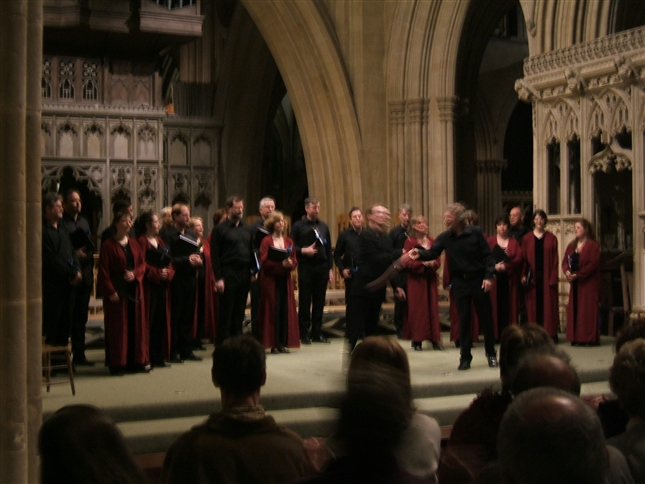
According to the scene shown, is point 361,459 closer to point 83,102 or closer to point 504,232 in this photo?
point 504,232

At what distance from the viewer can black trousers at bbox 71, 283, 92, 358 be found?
716 centimetres

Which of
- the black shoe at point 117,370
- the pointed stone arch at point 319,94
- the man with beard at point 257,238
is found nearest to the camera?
the black shoe at point 117,370

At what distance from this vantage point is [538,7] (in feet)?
33.6

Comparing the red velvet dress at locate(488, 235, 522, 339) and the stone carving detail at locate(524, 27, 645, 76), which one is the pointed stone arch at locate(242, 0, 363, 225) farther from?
the red velvet dress at locate(488, 235, 522, 339)

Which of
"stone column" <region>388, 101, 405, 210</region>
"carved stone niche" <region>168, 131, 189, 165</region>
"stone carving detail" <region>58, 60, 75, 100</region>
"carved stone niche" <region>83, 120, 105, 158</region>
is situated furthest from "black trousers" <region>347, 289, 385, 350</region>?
"carved stone niche" <region>168, 131, 189, 165</region>

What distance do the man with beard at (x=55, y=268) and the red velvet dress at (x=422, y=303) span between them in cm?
336

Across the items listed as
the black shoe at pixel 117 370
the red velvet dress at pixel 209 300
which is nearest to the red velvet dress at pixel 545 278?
the red velvet dress at pixel 209 300

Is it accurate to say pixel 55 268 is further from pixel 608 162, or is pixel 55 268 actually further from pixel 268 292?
pixel 608 162

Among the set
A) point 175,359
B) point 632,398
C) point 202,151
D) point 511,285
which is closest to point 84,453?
point 632,398

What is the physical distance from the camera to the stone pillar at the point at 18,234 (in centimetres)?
422

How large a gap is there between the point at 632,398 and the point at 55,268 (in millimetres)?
5083

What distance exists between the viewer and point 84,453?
5.83ft

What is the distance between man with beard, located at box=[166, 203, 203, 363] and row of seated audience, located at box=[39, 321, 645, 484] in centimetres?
449

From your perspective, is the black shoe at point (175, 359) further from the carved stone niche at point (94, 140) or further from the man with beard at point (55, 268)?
the carved stone niche at point (94, 140)
